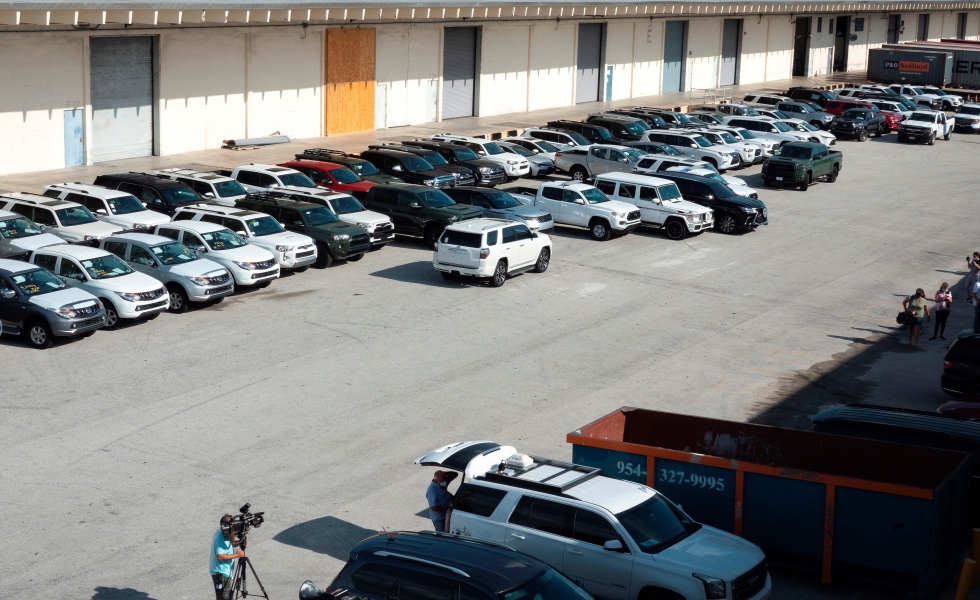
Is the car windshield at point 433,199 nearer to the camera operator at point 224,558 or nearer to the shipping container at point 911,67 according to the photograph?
the camera operator at point 224,558

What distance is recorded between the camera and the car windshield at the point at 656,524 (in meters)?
13.5

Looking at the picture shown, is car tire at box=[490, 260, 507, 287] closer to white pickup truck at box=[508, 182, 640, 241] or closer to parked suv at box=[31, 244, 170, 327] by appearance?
white pickup truck at box=[508, 182, 640, 241]

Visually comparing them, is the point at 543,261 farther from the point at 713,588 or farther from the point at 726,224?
the point at 713,588

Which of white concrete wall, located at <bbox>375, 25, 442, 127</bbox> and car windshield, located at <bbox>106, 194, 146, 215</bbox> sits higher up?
white concrete wall, located at <bbox>375, 25, 442, 127</bbox>

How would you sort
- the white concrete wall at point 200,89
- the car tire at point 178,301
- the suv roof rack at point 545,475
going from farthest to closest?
1. the white concrete wall at point 200,89
2. the car tire at point 178,301
3. the suv roof rack at point 545,475

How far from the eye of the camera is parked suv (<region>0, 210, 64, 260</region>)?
26.8m

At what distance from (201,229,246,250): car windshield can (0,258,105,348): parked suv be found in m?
4.12

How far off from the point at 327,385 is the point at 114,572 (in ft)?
24.7

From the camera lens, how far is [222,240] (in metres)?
28.0

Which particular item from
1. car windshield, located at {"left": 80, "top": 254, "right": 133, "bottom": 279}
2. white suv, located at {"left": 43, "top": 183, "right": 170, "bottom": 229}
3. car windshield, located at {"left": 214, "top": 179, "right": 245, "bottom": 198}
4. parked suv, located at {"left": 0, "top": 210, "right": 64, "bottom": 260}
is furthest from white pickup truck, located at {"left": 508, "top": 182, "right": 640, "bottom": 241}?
parked suv, located at {"left": 0, "top": 210, "right": 64, "bottom": 260}

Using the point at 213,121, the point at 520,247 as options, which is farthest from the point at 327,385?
the point at 213,121

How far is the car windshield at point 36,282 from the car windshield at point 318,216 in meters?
7.42

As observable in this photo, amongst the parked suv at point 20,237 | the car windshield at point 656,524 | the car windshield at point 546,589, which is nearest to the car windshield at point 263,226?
the parked suv at point 20,237

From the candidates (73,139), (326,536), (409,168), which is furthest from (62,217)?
(326,536)
